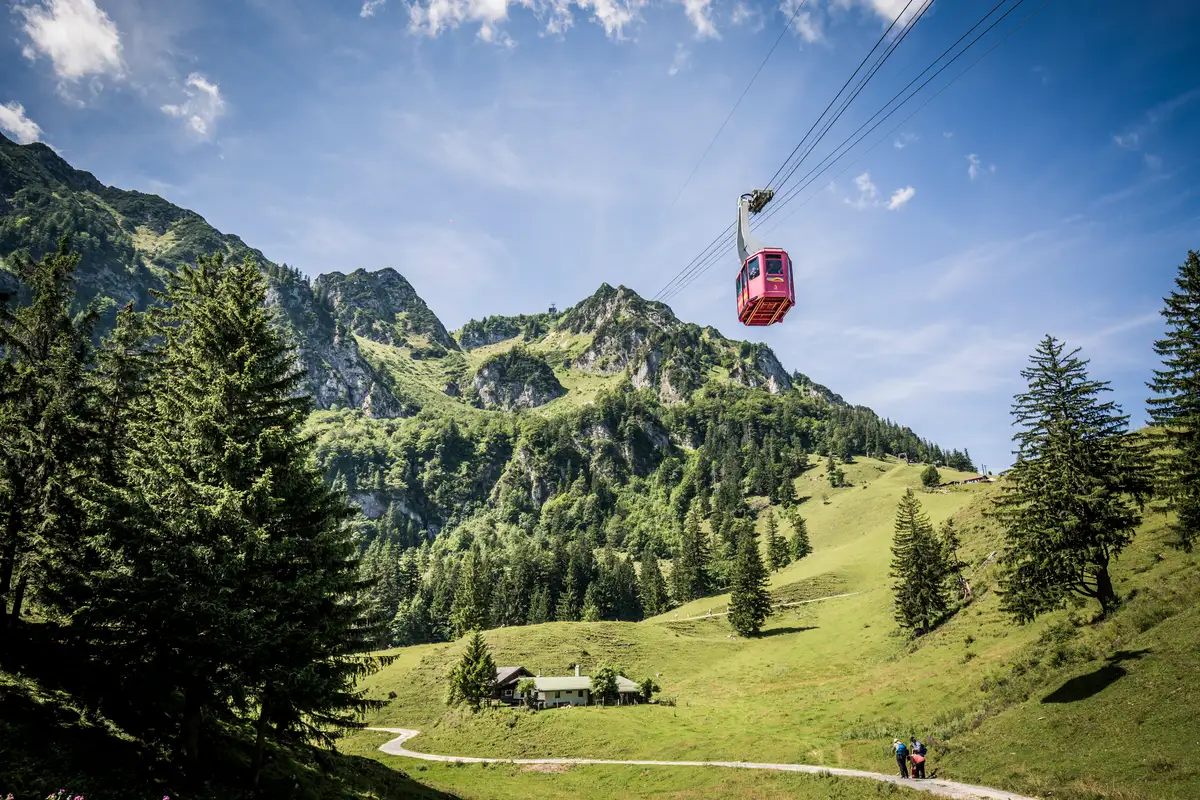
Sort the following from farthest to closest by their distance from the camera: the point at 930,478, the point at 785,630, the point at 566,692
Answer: the point at 930,478 < the point at 785,630 < the point at 566,692

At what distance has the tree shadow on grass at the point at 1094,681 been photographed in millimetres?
24688

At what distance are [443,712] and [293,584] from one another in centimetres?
5808

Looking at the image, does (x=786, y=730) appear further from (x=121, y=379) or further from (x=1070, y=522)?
(x=121, y=379)

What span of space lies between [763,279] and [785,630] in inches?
2933

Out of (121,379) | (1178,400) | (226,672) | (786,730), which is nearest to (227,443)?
(226,672)

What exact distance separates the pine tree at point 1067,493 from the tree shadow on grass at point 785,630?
54693 mm

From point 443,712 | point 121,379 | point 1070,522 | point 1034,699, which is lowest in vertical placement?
point 443,712

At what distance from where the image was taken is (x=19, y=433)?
21.1 meters

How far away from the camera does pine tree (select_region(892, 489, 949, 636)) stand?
58.6 meters

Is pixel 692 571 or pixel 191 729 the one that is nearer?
pixel 191 729

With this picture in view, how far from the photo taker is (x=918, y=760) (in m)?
24.5

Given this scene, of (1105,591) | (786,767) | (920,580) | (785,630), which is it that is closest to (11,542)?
(786,767)

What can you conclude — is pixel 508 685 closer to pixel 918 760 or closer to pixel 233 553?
pixel 918 760

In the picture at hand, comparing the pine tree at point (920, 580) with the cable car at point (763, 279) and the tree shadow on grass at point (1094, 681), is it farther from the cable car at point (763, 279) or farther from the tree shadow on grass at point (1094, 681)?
the cable car at point (763, 279)
